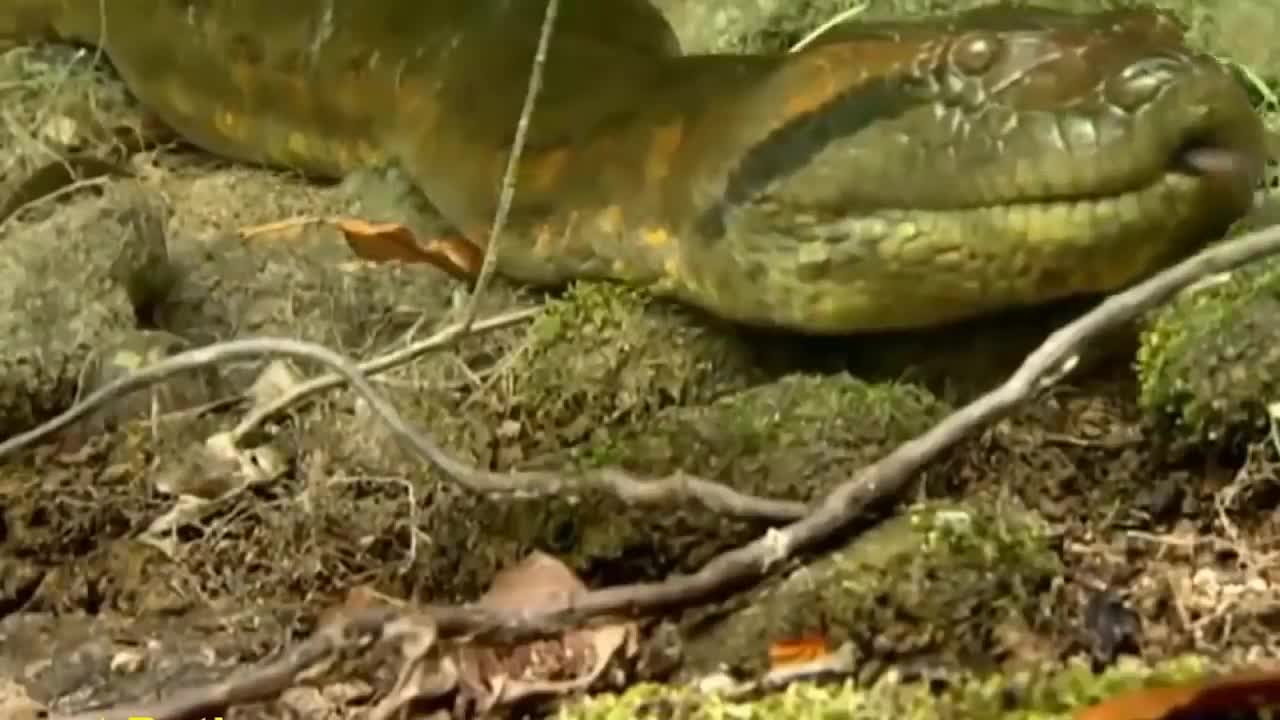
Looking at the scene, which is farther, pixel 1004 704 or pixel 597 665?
pixel 597 665

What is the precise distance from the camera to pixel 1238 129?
1.62 m

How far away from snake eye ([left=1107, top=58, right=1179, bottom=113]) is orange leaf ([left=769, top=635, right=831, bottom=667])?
1.81 feet

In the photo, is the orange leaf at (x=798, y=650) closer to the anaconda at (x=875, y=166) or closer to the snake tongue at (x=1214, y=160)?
the anaconda at (x=875, y=166)

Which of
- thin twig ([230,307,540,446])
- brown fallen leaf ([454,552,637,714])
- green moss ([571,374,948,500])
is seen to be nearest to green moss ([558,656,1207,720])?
brown fallen leaf ([454,552,637,714])

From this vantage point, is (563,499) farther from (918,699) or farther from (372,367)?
(918,699)

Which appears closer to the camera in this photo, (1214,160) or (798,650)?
(798,650)

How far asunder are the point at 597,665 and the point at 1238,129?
2.38 feet

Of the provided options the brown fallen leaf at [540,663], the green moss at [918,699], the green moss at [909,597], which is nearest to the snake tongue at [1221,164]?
the green moss at [909,597]

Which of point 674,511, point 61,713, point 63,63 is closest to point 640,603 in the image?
point 674,511

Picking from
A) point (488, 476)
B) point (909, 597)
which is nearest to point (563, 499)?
point (488, 476)

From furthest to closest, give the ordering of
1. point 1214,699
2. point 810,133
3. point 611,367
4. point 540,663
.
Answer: point 611,367
point 810,133
point 540,663
point 1214,699

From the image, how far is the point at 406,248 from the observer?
218 centimetres

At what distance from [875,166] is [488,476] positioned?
45cm

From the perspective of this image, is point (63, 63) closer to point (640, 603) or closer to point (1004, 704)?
point (640, 603)
